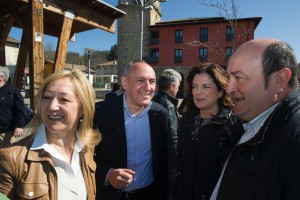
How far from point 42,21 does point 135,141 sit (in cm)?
377

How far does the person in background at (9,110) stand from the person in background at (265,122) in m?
4.79

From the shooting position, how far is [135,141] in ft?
9.68

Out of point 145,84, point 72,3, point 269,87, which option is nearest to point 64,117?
point 145,84

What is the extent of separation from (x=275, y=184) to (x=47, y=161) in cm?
142

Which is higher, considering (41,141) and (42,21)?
(42,21)

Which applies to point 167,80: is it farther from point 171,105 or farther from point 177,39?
point 177,39

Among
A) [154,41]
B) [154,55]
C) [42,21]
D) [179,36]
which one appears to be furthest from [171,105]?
[154,55]

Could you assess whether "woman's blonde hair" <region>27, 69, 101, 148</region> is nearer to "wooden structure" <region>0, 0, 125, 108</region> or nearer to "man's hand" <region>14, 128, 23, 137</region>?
"wooden structure" <region>0, 0, 125, 108</region>

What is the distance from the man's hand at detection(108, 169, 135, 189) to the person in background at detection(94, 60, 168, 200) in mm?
192

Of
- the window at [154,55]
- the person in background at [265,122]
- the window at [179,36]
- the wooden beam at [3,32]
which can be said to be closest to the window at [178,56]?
the window at [179,36]

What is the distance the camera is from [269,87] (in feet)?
5.32

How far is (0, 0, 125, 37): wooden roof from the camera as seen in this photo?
228 inches

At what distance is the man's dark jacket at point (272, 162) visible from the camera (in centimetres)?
134

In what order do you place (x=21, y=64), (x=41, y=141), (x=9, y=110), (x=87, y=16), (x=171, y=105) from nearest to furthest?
1. (x=41, y=141)
2. (x=171, y=105)
3. (x=9, y=110)
4. (x=87, y=16)
5. (x=21, y=64)
